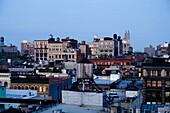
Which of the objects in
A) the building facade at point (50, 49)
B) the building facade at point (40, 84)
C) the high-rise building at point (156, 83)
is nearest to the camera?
the high-rise building at point (156, 83)

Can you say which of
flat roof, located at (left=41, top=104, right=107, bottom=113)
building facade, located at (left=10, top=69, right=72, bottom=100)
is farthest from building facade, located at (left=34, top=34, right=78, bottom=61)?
flat roof, located at (left=41, top=104, right=107, bottom=113)

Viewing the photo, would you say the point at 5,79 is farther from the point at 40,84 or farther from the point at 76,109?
the point at 76,109

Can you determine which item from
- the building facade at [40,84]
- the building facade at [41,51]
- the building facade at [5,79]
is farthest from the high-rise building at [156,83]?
the building facade at [41,51]

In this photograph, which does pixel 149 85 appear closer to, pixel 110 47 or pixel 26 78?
pixel 26 78

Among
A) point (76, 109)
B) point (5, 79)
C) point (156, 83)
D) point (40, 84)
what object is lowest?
point (76, 109)

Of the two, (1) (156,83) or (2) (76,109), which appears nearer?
(2) (76,109)

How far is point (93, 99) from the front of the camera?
24.2m

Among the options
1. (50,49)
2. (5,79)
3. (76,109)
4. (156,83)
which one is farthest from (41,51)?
(76,109)

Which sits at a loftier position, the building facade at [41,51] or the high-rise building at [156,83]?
the building facade at [41,51]

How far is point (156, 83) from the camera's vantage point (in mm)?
38219

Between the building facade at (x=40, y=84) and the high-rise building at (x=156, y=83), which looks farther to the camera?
the building facade at (x=40, y=84)

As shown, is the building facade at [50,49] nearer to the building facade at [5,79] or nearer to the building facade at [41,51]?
the building facade at [41,51]

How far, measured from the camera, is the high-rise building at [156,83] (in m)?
37.8

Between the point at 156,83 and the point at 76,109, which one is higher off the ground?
the point at 156,83
